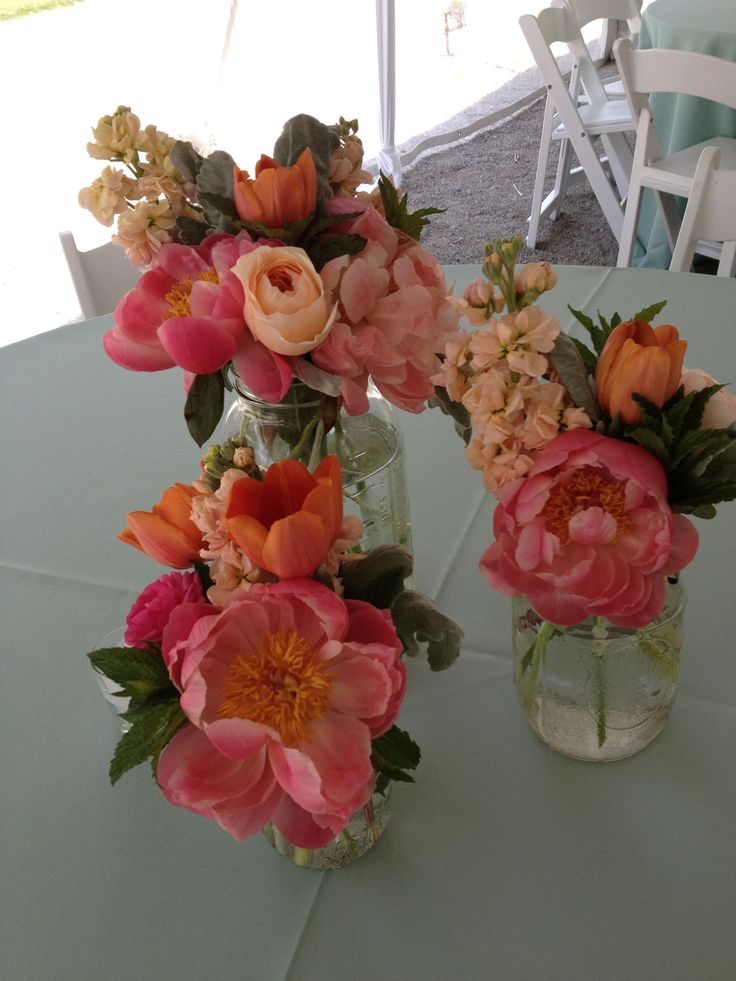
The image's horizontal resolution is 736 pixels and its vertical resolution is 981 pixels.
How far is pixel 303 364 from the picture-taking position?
0.57 metres

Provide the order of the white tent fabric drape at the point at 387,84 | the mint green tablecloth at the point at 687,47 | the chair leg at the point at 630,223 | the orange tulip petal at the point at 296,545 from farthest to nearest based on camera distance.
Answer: the white tent fabric drape at the point at 387,84 → the mint green tablecloth at the point at 687,47 → the chair leg at the point at 630,223 → the orange tulip petal at the point at 296,545

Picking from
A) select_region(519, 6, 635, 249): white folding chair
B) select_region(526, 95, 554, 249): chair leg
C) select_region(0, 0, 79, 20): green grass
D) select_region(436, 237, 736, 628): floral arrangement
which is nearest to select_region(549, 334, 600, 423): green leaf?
select_region(436, 237, 736, 628): floral arrangement

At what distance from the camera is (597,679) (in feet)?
2.06

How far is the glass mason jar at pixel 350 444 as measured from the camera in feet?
2.08

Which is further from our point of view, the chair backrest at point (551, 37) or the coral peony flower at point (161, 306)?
the chair backrest at point (551, 37)

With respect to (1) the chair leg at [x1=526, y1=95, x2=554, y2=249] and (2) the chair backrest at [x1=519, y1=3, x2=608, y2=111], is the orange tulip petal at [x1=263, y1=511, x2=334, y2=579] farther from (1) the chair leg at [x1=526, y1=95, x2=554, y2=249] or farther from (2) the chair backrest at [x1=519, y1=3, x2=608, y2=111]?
(1) the chair leg at [x1=526, y1=95, x2=554, y2=249]

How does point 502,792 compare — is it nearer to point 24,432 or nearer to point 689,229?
point 24,432

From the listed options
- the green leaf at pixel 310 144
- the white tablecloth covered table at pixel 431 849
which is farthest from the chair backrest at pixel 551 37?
the green leaf at pixel 310 144

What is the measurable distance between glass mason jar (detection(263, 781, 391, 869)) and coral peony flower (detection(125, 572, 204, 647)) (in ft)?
0.62

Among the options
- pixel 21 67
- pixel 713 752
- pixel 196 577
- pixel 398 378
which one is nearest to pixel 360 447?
pixel 398 378

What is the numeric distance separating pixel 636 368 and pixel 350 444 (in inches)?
11.4

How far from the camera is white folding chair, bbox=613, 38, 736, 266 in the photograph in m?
1.78

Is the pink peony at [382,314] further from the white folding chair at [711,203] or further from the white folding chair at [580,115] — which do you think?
the white folding chair at [580,115]

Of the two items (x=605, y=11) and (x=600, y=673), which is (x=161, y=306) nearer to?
(x=600, y=673)
